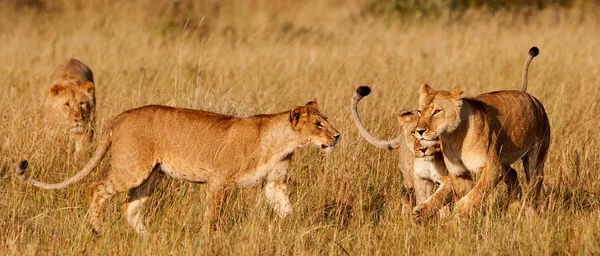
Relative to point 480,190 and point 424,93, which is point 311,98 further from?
point 480,190

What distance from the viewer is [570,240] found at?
505 cm

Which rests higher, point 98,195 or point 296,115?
point 296,115

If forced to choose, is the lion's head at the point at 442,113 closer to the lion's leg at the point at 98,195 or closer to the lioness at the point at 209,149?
the lioness at the point at 209,149

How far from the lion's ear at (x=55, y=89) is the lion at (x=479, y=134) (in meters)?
3.78

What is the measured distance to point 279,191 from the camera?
18.5 ft

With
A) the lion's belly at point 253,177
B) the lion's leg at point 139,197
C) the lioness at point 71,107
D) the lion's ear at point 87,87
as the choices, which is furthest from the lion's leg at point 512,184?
the lion's ear at point 87,87

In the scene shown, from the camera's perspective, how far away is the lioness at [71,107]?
7.42 meters

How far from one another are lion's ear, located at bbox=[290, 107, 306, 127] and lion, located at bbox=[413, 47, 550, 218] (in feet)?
2.34

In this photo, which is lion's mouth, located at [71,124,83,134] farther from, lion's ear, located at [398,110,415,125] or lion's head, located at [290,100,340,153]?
lion's ear, located at [398,110,415,125]

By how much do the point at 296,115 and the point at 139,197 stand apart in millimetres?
1085

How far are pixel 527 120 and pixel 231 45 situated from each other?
8059mm

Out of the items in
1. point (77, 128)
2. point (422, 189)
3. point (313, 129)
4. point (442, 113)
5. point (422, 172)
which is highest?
point (442, 113)

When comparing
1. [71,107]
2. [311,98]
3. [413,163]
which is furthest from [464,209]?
[71,107]

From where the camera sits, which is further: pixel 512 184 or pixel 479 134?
pixel 512 184
